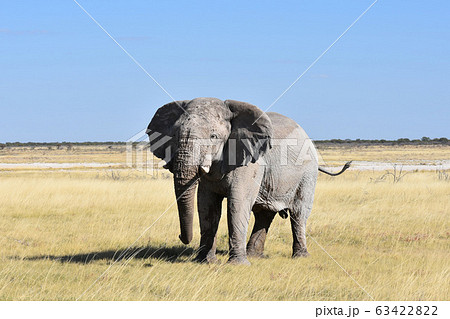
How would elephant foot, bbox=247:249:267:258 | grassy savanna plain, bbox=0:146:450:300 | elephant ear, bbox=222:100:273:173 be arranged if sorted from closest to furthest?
1. grassy savanna plain, bbox=0:146:450:300
2. elephant ear, bbox=222:100:273:173
3. elephant foot, bbox=247:249:267:258

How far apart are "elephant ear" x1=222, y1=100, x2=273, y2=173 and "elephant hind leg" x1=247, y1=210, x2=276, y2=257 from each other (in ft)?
7.00

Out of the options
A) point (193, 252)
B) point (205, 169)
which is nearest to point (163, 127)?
point (205, 169)

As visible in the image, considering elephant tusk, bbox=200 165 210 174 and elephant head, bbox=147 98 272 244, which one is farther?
elephant tusk, bbox=200 165 210 174

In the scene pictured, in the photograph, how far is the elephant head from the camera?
26.9 feet

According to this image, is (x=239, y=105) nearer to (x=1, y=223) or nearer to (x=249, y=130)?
(x=249, y=130)

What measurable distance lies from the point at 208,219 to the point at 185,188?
148 centimetres

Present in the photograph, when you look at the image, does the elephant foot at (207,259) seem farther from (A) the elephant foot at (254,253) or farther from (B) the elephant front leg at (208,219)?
(A) the elephant foot at (254,253)

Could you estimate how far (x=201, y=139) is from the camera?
8.36 meters

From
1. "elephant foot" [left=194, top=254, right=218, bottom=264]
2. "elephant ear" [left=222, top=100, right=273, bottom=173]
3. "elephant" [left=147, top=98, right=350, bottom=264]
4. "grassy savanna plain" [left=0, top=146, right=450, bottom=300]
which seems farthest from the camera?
"elephant foot" [left=194, top=254, right=218, bottom=264]

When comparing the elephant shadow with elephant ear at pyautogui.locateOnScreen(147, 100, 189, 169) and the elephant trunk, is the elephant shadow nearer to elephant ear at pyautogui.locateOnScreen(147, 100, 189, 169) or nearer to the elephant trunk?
the elephant trunk

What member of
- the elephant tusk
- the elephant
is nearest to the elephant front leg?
the elephant

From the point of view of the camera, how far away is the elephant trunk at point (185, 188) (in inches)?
319

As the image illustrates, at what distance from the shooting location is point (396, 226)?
14117mm

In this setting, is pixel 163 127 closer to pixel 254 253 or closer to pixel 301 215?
pixel 254 253
